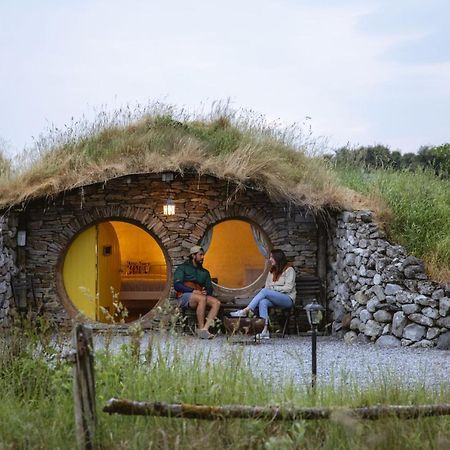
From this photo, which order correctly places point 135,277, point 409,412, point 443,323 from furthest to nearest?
point 135,277 → point 443,323 → point 409,412

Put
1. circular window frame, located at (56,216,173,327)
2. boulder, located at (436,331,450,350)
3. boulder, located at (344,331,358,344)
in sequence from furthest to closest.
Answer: circular window frame, located at (56,216,173,327) < boulder, located at (344,331,358,344) < boulder, located at (436,331,450,350)

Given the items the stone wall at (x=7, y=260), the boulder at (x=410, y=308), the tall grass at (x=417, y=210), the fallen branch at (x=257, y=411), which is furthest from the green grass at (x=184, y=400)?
the stone wall at (x=7, y=260)

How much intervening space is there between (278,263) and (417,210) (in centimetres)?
234

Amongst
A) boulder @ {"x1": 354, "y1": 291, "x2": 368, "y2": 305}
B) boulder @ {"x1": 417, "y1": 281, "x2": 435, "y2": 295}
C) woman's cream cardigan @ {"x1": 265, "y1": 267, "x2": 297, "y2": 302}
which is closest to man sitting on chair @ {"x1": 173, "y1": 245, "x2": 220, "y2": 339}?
woman's cream cardigan @ {"x1": 265, "y1": 267, "x2": 297, "y2": 302}

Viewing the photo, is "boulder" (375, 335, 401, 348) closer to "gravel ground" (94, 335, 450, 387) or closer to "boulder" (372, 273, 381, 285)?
"gravel ground" (94, 335, 450, 387)

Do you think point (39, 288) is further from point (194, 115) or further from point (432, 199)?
point (432, 199)

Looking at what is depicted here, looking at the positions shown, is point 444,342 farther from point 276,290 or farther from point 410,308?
point 276,290

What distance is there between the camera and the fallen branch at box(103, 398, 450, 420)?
4914mm

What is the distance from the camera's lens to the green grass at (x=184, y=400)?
16.6 feet

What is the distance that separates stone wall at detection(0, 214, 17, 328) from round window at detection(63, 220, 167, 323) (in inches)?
35.3

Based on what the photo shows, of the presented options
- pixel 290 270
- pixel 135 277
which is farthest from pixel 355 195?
pixel 135 277

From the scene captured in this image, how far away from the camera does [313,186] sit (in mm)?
12242

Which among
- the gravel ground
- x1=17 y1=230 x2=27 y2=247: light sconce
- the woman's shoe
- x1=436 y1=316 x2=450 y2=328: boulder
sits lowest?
the gravel ground

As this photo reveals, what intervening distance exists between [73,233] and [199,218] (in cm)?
200
